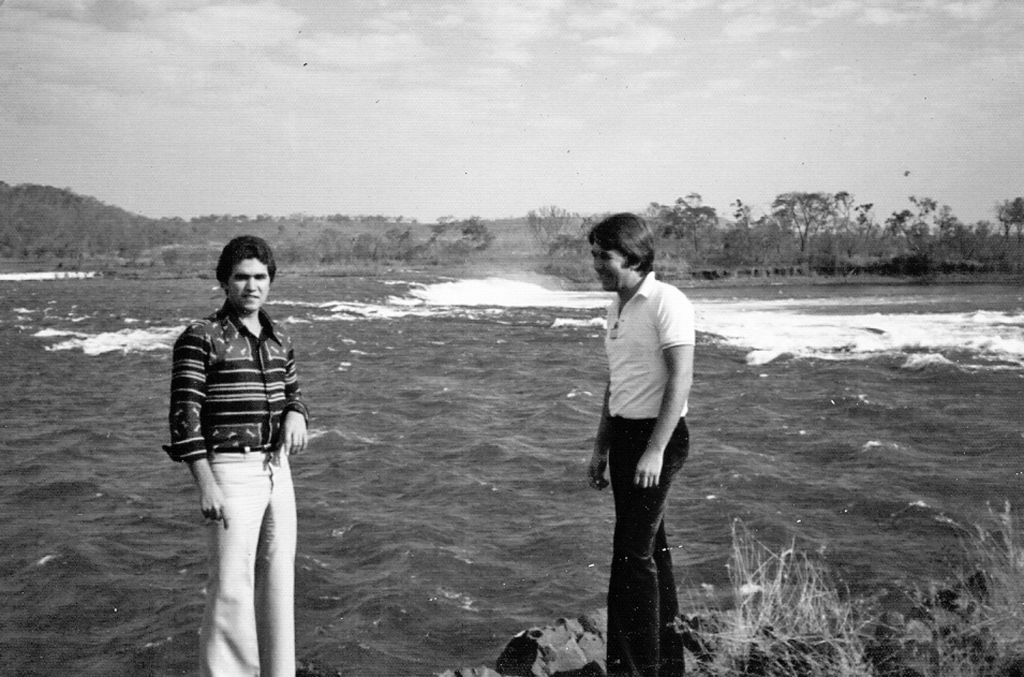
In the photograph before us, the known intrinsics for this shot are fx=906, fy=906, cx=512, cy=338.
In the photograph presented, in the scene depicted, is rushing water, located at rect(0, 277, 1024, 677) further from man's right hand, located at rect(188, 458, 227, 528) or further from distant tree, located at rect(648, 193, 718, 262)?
distant tree, located at rect(648, 193, 718, 262)

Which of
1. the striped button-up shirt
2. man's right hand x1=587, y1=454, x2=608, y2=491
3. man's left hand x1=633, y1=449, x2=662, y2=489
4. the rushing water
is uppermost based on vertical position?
the striped button-up shirt

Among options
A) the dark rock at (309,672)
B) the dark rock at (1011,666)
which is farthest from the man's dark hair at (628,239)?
the dark rock at (309,672)

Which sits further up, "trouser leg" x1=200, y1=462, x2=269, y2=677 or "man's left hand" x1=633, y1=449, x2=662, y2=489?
"man's left hand" x1=633, y1=449, x2=662, y2=489

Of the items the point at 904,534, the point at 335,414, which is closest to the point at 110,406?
the point at 335,414

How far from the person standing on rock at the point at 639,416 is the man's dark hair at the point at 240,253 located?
1.16m

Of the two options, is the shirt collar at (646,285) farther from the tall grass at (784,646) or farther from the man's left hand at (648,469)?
the tall grass at (784,646)

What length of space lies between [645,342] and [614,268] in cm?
29

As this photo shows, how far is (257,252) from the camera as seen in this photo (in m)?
3.06

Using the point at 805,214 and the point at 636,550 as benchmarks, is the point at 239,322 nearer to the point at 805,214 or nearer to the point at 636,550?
the point at 636,550

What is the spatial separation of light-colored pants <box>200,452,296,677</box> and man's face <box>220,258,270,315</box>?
493 millimetres

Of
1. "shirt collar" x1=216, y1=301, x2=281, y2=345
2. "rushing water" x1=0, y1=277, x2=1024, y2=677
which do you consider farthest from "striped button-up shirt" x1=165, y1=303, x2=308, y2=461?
"rushing water" x1=0, y1=277, x2=1024, y2=677

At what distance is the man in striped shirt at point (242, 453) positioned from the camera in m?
2.85

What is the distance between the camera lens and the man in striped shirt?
9.36ft

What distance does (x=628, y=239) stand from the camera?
128 inches
